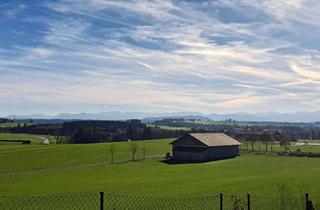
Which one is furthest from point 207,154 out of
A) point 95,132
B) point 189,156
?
point 95,132

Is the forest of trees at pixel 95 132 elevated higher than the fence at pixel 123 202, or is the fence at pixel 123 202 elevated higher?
the forest of trees at pixel 95 132

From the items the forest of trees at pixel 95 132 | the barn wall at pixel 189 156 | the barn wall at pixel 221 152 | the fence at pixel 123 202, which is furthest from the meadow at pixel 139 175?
the forest of trees at pixel 95 132

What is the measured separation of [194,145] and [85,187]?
160 ft

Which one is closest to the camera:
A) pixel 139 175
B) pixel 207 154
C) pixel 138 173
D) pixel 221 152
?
pixel 139 175

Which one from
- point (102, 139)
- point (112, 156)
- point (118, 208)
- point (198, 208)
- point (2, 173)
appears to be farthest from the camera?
point (102, 139)

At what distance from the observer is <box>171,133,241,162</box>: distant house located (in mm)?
86562

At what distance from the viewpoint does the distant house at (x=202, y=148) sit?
284 feet

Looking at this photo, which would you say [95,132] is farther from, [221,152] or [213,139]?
[221,152]

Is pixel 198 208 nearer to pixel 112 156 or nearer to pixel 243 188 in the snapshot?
pixel 243 188

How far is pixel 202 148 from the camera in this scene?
88000 mm

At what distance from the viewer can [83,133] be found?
498ft

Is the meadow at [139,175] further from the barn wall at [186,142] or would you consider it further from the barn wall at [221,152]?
the barn wall at [186,142]

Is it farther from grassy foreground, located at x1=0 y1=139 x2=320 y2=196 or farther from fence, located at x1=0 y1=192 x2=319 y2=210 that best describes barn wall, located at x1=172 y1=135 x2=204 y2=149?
fence, located at x1=0 y1=192 x2=319 y2=210

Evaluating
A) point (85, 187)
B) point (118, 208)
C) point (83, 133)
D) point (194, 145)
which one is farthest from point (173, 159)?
point (83, 133)
